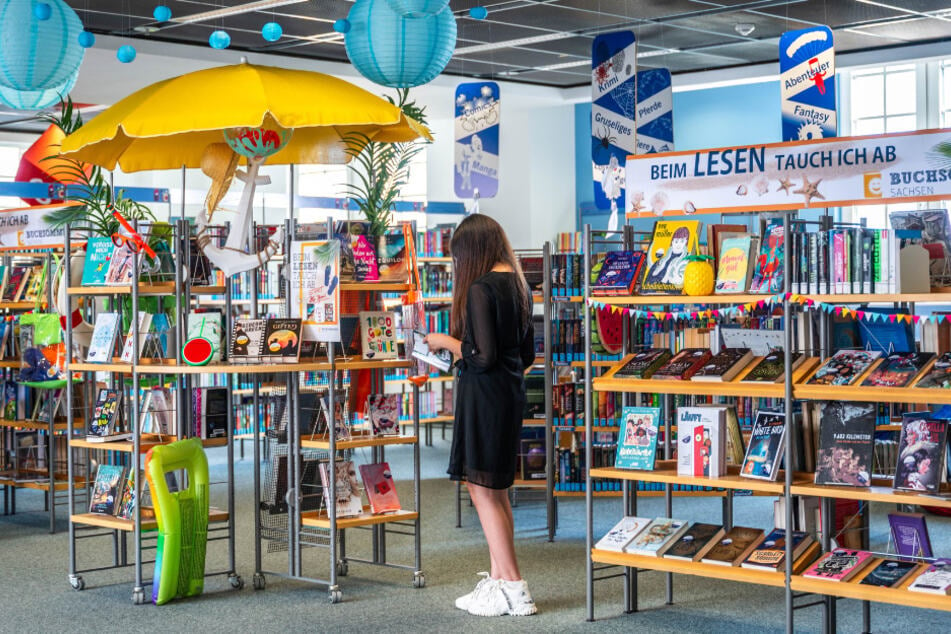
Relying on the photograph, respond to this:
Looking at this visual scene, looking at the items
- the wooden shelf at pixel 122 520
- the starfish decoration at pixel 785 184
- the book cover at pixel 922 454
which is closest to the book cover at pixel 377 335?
the wooden shelf at pixel 122 520

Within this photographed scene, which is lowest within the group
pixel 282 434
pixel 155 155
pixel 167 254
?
pixel 282 434

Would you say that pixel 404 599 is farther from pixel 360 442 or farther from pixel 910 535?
pixel 910 535

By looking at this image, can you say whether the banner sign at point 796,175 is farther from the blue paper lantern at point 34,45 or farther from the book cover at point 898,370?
the blue paper lantern at point 34,45

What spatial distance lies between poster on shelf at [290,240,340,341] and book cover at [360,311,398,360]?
26 centimetres

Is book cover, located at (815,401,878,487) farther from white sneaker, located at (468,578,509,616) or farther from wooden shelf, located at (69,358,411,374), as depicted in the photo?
wooden shelf, located at (69,358,411,374)

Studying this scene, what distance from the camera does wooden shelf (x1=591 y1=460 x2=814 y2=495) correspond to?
452cm

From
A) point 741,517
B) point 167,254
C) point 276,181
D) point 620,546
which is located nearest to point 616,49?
point 741,517

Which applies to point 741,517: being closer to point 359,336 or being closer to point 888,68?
point 359,336

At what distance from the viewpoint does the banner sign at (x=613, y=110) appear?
8.21m

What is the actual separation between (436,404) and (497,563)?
22.2 feet

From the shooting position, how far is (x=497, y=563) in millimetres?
5156

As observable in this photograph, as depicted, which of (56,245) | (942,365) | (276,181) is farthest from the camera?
(276,181)

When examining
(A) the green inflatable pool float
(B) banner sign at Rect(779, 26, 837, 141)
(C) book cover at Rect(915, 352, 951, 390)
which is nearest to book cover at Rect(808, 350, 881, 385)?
(C) book cover at Rect(915, 352, 951, 390)

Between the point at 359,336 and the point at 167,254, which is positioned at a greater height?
the point at 167,254
